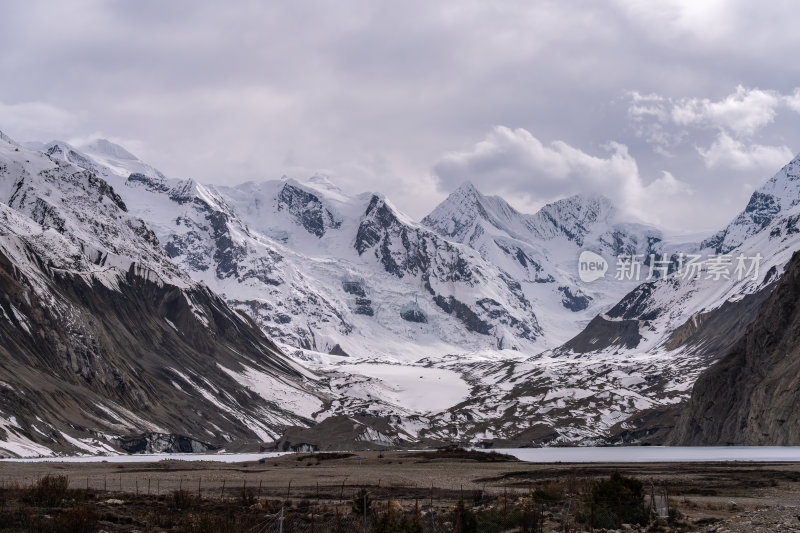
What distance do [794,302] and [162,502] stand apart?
484ft

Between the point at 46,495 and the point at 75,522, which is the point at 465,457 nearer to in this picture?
the point at 46,495

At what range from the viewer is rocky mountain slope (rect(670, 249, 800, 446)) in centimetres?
14438

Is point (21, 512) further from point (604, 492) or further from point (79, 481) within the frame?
point (79, 481)

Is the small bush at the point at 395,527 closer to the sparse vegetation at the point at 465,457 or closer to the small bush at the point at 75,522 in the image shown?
the small bush at the point at 75,522

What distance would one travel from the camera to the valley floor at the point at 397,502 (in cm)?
3769

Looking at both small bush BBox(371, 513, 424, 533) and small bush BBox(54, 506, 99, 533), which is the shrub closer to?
small bush BBox(371, 513, 424, 533)

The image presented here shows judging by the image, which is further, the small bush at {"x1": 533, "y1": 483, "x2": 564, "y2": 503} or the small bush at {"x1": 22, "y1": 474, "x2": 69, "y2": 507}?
the small bush at {"x1": 533, "y1": 483, "x2": 564, "y2": 503}

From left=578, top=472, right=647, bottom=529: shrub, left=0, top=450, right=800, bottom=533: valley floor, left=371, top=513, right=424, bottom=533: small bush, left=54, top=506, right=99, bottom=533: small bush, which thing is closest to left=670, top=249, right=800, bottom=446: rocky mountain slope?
left=0, top=450, right=800, bottom=533: valley floor

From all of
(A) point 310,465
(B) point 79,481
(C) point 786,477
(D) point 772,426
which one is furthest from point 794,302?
(B) point 79,481

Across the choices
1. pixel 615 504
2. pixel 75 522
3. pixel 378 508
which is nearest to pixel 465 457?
pixel 378 508

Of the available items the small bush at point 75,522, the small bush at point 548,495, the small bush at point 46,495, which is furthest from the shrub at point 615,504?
the small bush at point 46,495

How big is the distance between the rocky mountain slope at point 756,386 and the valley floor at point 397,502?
7288 centimetres

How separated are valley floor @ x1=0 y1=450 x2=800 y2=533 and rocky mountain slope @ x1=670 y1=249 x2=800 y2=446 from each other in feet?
239

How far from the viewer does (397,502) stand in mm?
48406
